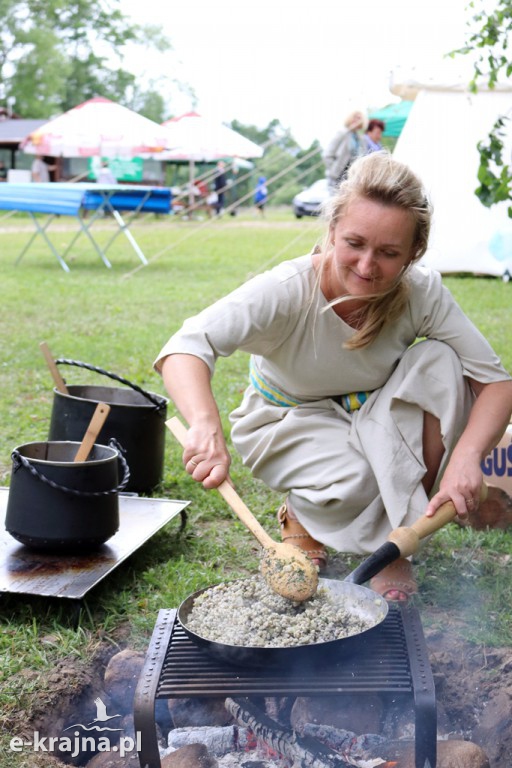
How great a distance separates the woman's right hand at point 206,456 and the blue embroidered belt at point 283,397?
0.70 metres

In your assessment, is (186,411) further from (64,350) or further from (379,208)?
(64,350)

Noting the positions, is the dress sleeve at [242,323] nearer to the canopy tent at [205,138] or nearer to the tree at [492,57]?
the tree at [492,57]

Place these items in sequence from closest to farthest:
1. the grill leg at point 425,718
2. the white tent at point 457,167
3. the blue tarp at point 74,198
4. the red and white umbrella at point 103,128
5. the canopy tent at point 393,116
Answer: the grill leg at point 425,718
the white tent at point 457,167
the blue tarp at point 74,198
the red and white umbrella at point 103,128
the canopy tent at point 393,116

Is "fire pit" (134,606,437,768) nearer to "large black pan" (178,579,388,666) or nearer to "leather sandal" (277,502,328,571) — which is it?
"large black pan" (178,579,388,666)

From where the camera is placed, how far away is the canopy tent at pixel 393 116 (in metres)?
15.9

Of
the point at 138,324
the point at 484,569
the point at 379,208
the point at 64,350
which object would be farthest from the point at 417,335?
the point at 138,324

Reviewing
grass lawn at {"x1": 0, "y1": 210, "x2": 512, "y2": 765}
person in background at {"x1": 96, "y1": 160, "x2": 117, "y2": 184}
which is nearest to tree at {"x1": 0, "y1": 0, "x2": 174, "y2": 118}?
person in background at {"x1": 96, "y1": 160, "x2": 117, "y2": 184}

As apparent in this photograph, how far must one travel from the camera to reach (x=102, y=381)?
16.2 ft

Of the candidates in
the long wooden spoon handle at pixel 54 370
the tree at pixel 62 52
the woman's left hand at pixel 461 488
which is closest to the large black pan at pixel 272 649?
the woman's left hand at pixel 461 488

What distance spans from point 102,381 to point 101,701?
3.04 meters

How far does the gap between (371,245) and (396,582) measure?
3.05 ft

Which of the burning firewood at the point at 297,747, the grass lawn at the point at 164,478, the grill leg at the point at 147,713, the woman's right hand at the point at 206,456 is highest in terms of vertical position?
the woman's right hand at the point at 206,456

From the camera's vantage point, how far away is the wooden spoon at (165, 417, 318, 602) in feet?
6.12

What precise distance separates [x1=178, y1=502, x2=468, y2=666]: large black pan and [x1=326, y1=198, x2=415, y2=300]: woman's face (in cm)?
56
